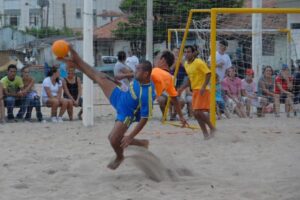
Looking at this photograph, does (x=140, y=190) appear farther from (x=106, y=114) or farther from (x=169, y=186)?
(x=106, y=114)

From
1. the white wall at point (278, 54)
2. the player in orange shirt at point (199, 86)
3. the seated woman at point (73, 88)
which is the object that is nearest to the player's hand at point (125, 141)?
the player in orange shirt at point (199, 86)

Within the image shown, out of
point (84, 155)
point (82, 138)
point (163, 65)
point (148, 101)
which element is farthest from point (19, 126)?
point (148, 101)

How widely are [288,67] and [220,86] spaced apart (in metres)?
2.30

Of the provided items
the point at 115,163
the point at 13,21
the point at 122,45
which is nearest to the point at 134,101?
the point at 115,163

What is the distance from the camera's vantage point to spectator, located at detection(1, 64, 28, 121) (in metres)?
13.6

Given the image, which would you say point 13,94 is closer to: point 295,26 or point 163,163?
point 163,163

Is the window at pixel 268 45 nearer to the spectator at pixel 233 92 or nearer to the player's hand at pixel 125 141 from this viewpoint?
the spectator at pixel 233 92

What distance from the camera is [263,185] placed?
6719 mm

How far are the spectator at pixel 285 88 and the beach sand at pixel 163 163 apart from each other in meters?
2.58

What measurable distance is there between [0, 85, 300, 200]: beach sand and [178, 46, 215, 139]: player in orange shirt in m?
0.28

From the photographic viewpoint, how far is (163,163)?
7551 millimetres

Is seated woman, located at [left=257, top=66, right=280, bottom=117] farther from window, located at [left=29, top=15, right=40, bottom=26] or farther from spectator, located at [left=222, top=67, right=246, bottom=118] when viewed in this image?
window, located at [left=29, top=15, right=40, bottom=26]

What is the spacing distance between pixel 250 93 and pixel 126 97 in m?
7.79

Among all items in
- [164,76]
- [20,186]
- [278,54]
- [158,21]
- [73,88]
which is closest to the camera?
[20,186]
